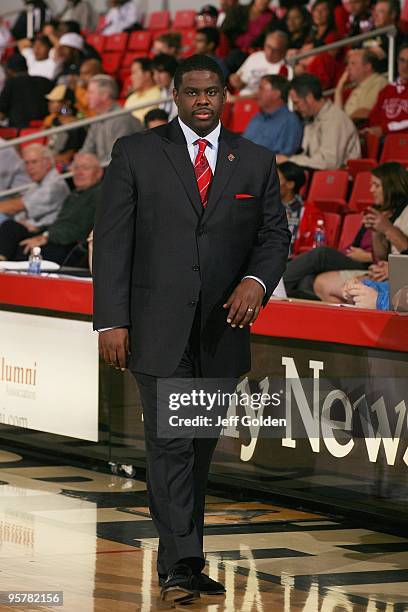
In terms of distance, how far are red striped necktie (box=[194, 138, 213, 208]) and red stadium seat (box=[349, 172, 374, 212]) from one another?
5.53 m

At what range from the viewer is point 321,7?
45.9 ft

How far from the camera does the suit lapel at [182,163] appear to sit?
16.3ft

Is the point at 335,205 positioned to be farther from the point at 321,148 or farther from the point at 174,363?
the point at 174,363

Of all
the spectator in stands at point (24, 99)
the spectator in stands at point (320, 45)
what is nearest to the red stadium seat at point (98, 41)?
the spectator in stands at point (24, 99)

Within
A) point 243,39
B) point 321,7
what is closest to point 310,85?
point 321,7

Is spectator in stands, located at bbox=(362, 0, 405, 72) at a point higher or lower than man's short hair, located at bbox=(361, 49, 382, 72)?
higher

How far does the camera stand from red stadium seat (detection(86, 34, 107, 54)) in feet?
61.3

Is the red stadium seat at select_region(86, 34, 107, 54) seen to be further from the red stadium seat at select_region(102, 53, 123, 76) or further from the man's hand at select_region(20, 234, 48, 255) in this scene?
the man's hand at select_region(20, 234, 48, 255)

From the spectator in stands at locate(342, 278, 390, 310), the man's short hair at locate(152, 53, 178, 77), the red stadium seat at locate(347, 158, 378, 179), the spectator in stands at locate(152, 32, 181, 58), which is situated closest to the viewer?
the spectator in stands at locate(342, 278, 390, 310)

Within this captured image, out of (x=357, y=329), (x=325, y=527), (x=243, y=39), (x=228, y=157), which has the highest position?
(x=243, y=39)

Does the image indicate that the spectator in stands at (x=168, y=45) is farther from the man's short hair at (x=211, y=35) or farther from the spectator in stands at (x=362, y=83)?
the spectator in stands at (x=362, y=83)

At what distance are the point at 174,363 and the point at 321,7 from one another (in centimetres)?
966

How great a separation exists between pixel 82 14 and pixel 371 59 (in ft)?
27.2

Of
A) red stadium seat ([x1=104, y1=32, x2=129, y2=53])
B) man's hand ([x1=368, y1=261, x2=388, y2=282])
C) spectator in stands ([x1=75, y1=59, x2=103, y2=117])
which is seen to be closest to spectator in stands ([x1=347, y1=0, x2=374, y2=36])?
spectator in stands ([x1=75, y1=59, x2=103, y2=117])
